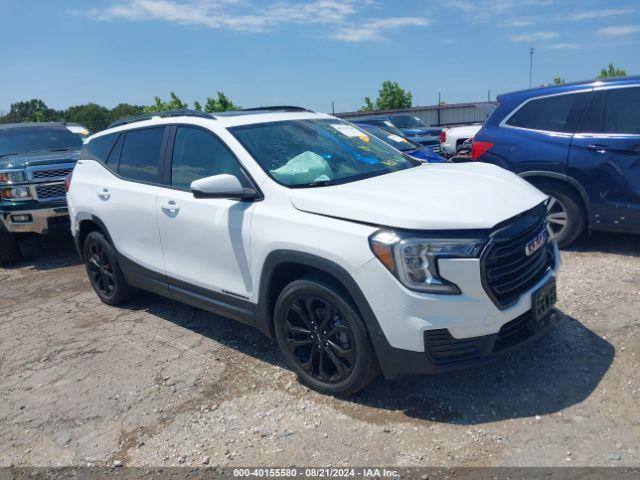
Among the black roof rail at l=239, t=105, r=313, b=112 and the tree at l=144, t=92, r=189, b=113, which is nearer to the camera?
the black roof rail at l=239, t=105, r=313, b=112

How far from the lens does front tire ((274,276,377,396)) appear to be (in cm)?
321

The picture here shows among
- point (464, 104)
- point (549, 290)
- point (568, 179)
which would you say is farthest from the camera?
point (464, 104)

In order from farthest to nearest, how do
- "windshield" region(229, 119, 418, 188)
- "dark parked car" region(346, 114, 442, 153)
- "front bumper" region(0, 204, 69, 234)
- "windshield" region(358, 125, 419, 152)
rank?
"dark parked car" region(346, 114, 442, 153) → "windshield" region(358, 125, 419, 152) → "front bumper" region(0, 204, 69, 234) → "windshield" region(229, 119, 418, 188)

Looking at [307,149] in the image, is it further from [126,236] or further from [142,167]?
[126,236]

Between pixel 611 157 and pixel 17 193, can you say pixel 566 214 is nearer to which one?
pixel 611 157

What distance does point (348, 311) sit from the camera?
3.18m

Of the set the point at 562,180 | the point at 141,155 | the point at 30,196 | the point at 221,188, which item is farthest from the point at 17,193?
the point at 562,180

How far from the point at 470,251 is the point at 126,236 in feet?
10.3

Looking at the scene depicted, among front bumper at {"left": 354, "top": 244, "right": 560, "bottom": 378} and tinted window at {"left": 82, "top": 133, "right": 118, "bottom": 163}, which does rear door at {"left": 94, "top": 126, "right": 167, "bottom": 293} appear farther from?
front bumper at {"left": 354, "top": 244, "right": 560, "bottom": 378}

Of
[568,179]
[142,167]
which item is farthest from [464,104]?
[142,167]

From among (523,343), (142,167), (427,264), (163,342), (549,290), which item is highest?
Result: (142,167)

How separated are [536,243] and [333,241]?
1276mm

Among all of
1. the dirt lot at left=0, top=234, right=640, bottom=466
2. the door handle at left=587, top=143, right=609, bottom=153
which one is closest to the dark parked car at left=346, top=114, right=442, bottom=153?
the door handle at left=587, top=143, right=609, bottom=153

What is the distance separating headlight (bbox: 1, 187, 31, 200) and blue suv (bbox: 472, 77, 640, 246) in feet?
19.1
